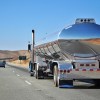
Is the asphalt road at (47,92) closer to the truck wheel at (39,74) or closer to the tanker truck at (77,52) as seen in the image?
the tanker truck at (77,52)

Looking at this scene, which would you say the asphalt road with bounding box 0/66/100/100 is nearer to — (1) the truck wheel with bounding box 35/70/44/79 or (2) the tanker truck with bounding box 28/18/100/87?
(2) the tanker truck with bounding box 28/18/100/87

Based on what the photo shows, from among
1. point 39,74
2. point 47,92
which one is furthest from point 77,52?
point 39,74

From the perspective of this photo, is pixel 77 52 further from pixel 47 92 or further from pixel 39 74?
pixel 39 74

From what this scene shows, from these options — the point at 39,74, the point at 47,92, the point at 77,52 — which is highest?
the point at 77,52

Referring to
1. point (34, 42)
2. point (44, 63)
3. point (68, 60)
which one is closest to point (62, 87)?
point (68, 60)

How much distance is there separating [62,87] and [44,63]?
8059 mm

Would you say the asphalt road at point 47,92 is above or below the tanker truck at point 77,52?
below

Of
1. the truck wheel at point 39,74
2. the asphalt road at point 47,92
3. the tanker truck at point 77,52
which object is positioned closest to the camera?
the asphalt road at point 47,92

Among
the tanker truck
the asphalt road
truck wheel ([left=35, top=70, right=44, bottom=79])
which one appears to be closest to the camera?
the asphalt road

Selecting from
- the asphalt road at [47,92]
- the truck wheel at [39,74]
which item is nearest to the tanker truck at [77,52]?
the asphalt road at [47,92]

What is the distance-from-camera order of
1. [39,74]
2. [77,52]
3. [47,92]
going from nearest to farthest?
1. [47,92]
2. [77,52]
3. [39,74]

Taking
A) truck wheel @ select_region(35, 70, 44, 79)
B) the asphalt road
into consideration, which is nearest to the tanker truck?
the asphalt road

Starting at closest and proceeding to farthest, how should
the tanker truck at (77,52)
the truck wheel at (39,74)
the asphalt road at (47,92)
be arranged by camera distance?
the asphalt road at (47,92), the tanker truck at (77,52), the truck wheel at (39,74)

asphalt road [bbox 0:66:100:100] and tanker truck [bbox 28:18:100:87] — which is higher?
tanker truck [bbox 28:18:100:87]
